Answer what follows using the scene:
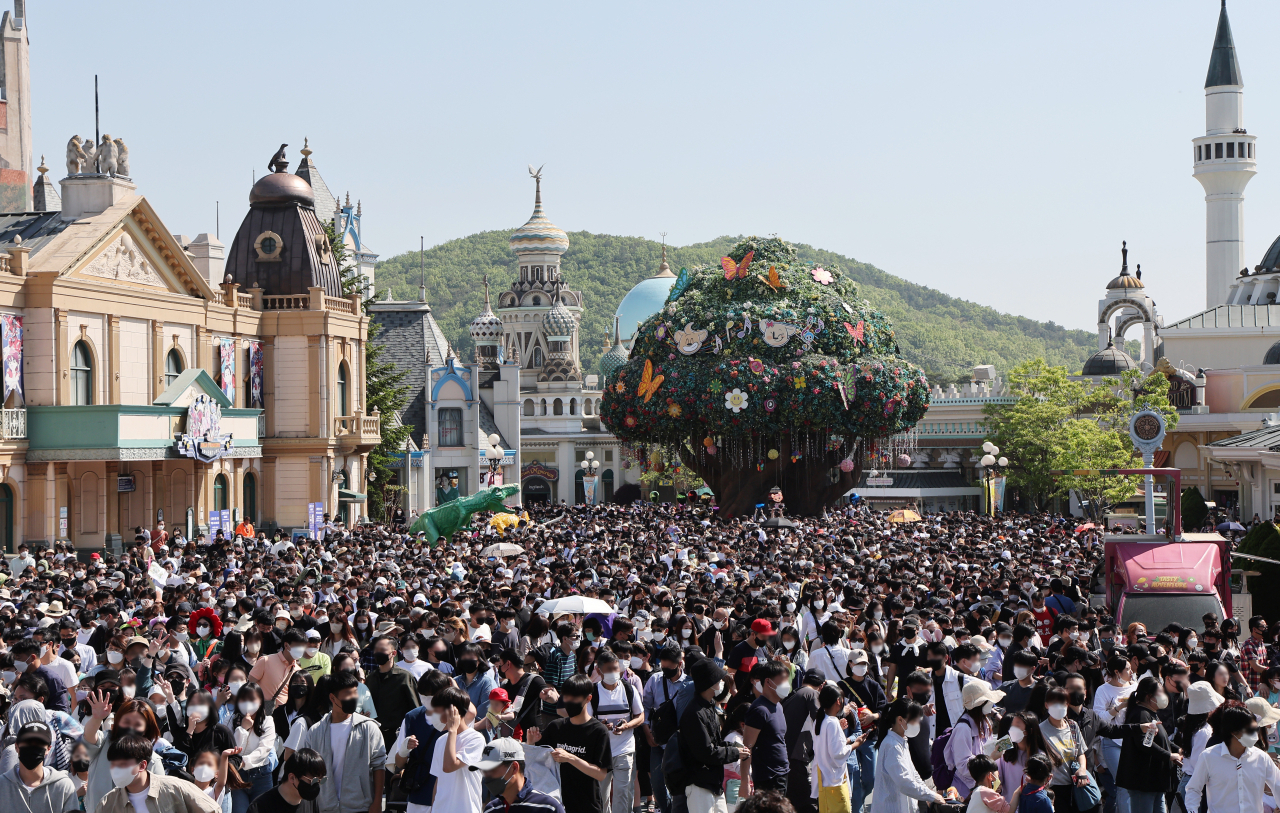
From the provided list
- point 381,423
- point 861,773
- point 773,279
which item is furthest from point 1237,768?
point 381,423

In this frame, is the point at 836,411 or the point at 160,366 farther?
the point at 836,411

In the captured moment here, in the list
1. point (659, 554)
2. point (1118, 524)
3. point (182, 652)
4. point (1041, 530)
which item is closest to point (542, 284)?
point (1041, 530)

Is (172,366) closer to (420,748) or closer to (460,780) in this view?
(420,748)

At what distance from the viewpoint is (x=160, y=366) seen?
38062 mm

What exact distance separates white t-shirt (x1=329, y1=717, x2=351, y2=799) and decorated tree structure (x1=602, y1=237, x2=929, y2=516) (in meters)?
35.5

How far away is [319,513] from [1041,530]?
1740 centimetres

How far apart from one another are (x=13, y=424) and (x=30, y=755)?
27.5 metres

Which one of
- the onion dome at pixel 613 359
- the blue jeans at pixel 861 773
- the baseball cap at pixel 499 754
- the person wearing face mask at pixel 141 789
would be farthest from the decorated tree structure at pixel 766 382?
the onion dome at pixel 613 359

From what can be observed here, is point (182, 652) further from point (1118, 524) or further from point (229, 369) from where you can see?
point (229, 369)

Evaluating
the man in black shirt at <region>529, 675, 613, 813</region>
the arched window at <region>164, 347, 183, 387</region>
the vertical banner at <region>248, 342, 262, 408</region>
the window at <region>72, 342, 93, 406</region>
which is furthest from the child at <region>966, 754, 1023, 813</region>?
the vertical banner at <region>248, 342, 262, 408</region>

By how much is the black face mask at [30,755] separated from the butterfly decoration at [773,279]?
3969 centimetres

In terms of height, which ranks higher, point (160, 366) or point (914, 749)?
point (160, 366)

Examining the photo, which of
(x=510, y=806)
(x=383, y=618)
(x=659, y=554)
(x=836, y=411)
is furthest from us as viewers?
(x=836, y=411)

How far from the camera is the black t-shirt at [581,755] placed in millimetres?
9164
